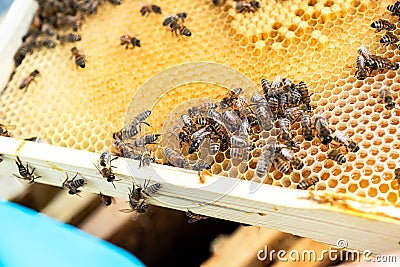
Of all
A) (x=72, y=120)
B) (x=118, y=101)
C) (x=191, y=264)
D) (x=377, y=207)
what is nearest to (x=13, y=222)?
(x=72, y=120)

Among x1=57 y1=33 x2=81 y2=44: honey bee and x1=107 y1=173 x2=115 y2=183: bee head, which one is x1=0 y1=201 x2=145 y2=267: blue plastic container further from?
x1=57 y1=33 x2=81 y2=44: honey bee

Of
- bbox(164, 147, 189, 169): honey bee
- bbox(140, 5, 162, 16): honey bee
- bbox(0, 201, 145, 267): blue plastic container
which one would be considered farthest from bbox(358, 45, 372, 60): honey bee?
bbox(0, 201, 145, 267): blue plastic container

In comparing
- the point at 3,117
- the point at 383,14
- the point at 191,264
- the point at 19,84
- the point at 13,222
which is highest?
the point at 383,14

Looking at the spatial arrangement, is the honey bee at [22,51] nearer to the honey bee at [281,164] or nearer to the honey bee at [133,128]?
the honey bee at [133,128]

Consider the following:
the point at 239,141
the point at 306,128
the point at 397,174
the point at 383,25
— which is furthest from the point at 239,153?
the point at 383,25

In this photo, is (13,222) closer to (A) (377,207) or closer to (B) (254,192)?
(B) (254,192)

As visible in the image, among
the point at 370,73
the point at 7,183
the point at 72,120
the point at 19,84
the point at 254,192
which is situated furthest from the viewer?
the point at 7,183
